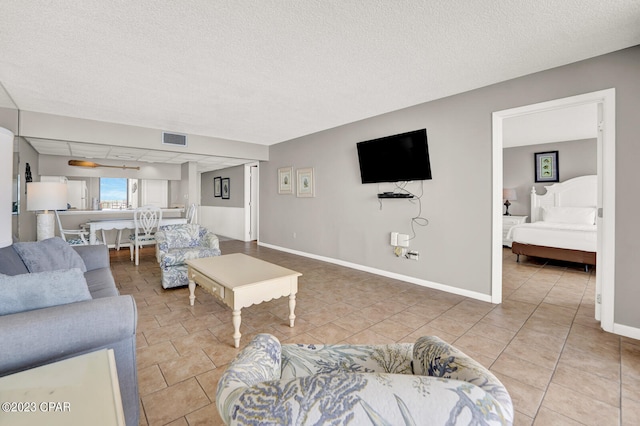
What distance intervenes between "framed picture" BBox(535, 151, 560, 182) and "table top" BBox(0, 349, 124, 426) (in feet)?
25.4

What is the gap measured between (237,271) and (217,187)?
6.78m

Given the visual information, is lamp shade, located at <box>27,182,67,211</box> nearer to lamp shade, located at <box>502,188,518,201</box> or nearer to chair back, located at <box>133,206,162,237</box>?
chair back, located at <box>133,206,162,237</box>

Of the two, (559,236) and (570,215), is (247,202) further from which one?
(570,215)

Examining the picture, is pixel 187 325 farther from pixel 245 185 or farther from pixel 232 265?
pixel 245 185

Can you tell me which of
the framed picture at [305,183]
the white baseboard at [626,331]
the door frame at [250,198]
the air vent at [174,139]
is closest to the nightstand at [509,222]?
the white baseboard at [626,331]

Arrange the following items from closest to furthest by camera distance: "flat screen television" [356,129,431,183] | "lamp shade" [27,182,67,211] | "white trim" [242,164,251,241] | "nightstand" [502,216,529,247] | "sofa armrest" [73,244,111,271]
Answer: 1. "sofa armrest" [73,244,111,271]
2. "lamp shade" [27,182,67,211]
3. "flat screen television" [356,129,431,183]
4. "nightstand" [502,216,529,247]
5. "white trim" [242,164,251,241]

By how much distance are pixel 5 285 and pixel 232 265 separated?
5.74ft

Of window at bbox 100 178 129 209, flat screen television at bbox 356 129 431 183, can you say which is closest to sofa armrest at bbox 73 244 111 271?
flat screen television at bbox 356 129 431 183

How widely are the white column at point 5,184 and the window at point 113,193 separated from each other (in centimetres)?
569

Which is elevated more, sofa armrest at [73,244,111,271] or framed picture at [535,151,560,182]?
framed picture at [535,151,560,182]

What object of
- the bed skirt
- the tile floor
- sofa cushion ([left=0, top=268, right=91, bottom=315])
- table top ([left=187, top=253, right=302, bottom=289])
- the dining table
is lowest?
the tile floor

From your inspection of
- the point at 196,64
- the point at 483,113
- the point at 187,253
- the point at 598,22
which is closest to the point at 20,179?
the point at 187,253

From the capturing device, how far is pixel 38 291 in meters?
1.29

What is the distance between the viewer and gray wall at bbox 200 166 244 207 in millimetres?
7629
